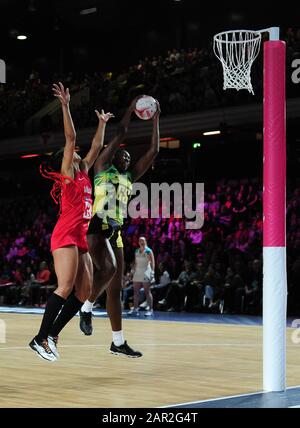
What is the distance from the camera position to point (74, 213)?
21.6 ft

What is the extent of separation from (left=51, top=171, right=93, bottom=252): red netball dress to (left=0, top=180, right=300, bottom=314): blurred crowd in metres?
9.43

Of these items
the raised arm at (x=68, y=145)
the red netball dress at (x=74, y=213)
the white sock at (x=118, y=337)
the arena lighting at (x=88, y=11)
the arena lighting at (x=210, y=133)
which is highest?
the arena lighting at (x=88, y=11)

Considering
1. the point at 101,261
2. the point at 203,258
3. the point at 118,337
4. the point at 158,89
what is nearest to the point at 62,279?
the point at 101,261

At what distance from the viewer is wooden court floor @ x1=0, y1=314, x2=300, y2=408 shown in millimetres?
5320

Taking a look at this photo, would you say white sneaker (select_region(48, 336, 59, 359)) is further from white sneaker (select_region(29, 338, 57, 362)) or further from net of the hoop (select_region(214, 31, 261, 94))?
net of the hoop (select_region(214, 31, 261, 94))

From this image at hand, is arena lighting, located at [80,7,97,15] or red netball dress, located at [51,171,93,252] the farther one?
arena lighting, located at [80,7,97,15]

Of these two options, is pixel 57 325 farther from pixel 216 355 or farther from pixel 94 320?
pixel 94 320

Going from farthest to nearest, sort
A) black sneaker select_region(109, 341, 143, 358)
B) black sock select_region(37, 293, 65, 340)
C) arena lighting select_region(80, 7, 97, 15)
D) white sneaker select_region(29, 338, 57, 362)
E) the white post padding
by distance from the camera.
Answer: arena lighting select_region(80, 7, 97, 15)
black sneaker select_region(109, 341, 143, 358)
black sock select_region(37, 293, 65, 340)
white sneaker select_region(29, 338, 57, 362)
the white post padding

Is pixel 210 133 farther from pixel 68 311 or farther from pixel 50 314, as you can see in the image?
pixel 50 314

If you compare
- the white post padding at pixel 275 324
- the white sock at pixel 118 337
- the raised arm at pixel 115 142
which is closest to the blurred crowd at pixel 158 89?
the raised arm at pixel 115 142

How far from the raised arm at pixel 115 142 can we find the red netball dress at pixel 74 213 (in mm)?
631

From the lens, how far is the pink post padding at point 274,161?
225 inches

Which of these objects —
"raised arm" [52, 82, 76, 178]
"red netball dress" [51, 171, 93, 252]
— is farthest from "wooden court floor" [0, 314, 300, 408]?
"raised arm" [52, 82, 76, 178]

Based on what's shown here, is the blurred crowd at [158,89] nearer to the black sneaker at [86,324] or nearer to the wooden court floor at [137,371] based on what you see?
the wooden court floor at [137,371]
